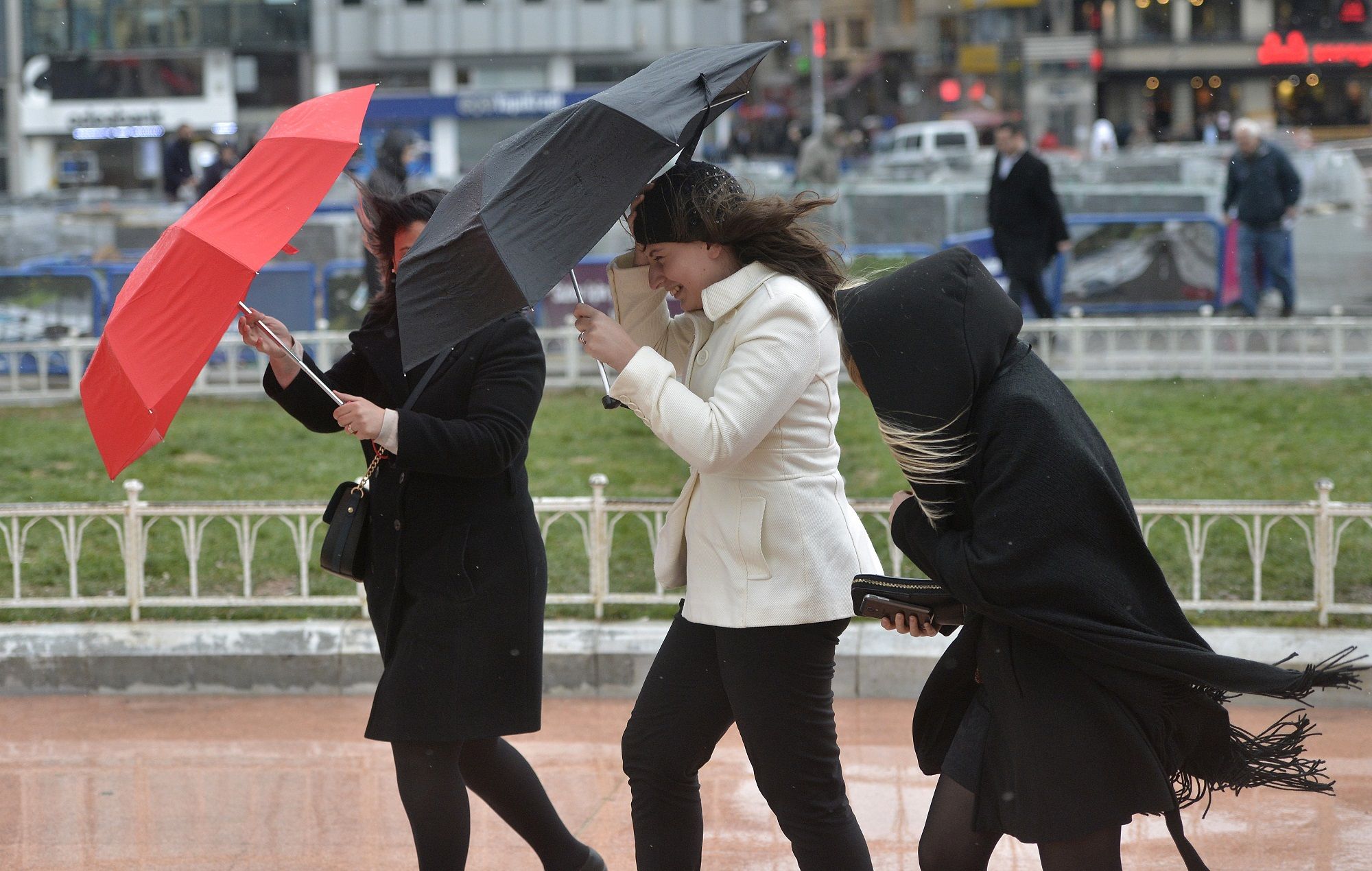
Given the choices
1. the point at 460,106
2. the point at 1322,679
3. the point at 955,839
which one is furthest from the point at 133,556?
the point at 460,106

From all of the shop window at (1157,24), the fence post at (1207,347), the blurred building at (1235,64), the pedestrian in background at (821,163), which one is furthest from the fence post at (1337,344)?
the shop window at (1157,24)

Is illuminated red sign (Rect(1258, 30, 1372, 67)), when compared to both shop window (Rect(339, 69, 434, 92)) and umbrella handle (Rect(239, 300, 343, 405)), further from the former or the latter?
umbrella handle (Rect(239, 300, 343, 405))

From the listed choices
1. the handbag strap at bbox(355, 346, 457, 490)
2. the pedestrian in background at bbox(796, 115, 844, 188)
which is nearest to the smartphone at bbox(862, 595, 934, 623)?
the handbag strap at bbox(355, 346, 457, 490)

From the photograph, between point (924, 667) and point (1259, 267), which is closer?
point (924, 667)

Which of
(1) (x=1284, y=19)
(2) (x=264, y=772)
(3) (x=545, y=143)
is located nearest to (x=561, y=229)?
(3) (x=545, y=143)

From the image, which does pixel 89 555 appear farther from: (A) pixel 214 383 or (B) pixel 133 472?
(A) pixel 214 383

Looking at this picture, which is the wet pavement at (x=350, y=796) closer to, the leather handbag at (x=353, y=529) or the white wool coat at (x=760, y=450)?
the leather handbag at (x=353, y=529)

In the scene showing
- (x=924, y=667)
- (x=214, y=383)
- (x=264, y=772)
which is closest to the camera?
(x=264, y=772)

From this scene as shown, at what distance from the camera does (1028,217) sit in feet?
36.2

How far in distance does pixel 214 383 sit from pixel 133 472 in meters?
2.50

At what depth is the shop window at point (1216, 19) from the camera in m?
46.2

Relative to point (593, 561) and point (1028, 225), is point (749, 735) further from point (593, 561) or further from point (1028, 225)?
point (1028, 225)

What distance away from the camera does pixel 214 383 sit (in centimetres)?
1073

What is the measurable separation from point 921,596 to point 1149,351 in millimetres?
7914
